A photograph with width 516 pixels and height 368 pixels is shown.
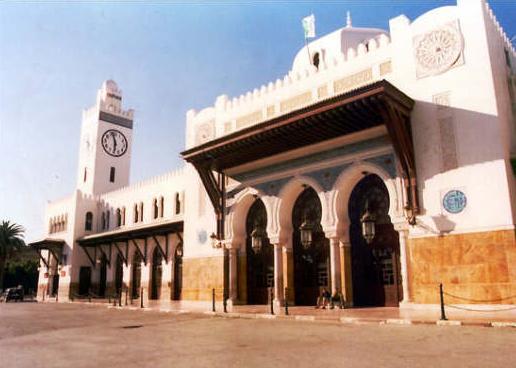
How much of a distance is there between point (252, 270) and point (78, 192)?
1861cm

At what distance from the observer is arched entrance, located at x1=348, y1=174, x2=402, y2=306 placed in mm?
13445

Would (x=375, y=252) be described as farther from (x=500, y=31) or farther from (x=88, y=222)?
(x=88, y=222)

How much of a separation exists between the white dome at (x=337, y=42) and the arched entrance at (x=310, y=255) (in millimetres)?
6080

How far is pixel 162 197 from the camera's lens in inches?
1021

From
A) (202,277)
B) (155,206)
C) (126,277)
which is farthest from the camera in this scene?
(155,206)

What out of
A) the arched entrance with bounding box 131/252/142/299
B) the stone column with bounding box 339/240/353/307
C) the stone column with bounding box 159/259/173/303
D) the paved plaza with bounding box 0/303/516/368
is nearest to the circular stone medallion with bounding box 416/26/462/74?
the stone column with bounding box 339/240/353/307

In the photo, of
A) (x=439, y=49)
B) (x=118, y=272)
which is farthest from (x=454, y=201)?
(x=118, y=272)

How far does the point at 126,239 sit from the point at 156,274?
2904 mm

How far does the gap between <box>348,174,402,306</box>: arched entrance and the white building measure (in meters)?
0.04

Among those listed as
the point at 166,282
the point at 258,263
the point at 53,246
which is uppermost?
the point at 53,246

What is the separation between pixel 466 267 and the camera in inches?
431

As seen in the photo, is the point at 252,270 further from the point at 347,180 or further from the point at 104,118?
the point at 104,118

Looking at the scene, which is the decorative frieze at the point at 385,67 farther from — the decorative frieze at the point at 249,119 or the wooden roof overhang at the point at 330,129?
the decorative frieze at the point at 249,119

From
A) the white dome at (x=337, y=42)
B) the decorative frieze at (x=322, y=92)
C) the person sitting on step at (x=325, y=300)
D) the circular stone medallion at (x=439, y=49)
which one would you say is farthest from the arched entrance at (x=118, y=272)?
the circular stone medallion at (x=439, y=49)
